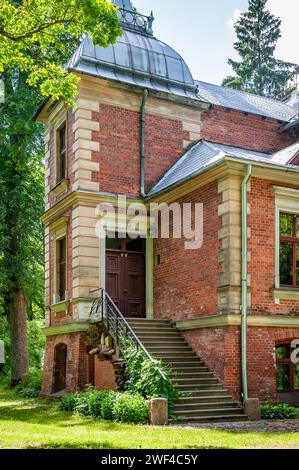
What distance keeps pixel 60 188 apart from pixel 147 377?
25.4 ft

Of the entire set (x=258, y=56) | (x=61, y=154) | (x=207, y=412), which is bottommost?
(x=207, y=412)

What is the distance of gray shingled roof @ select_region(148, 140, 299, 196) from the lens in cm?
1452

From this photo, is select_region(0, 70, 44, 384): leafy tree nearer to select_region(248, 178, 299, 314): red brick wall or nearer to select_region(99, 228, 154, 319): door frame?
select_region(99, 228, 154, 319): door frame

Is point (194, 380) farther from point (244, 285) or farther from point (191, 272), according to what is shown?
point (191, 272)

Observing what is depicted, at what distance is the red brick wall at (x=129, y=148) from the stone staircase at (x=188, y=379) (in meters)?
4.18

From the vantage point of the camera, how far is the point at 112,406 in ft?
40.3

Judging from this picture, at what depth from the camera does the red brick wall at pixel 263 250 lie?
1399cm

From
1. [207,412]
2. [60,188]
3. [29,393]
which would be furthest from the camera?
[29,393]

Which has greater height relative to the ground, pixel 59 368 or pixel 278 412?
pixel 59 368

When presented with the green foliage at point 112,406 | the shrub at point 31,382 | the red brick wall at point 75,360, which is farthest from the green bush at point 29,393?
the green foliage at point 112,406

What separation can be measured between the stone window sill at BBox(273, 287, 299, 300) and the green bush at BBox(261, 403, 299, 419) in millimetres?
2530

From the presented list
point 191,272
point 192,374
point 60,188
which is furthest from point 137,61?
point 192,374
